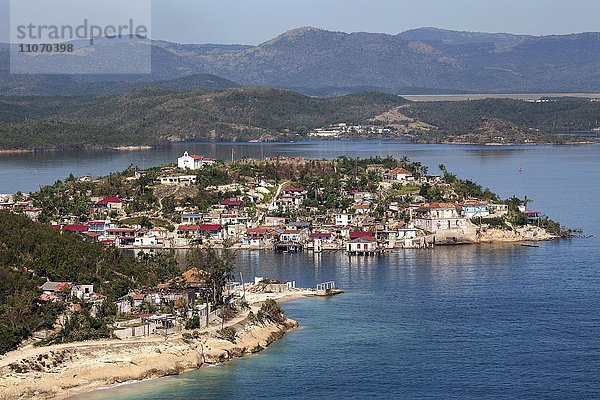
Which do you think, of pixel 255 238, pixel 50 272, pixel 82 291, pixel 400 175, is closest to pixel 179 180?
pixel 255 238

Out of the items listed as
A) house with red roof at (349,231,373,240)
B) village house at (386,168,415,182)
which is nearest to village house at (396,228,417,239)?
house with red roof at (349,231,373,240)

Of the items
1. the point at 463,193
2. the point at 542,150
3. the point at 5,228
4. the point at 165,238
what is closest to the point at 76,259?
the point at 5,228

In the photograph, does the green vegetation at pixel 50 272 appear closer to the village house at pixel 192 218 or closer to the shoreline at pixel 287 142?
the village house at pixel 192 218

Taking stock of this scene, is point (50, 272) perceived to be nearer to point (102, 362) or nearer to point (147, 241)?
point (102, 362)

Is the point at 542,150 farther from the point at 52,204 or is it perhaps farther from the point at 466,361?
the point at 466,361

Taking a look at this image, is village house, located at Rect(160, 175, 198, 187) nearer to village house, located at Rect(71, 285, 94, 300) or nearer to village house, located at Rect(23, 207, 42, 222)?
village house, located at Rect(23, 207, 42, 222)

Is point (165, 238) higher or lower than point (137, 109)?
lower
